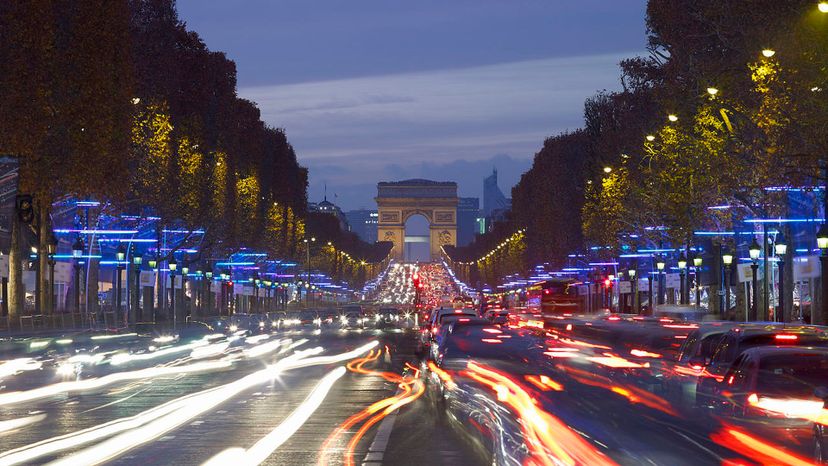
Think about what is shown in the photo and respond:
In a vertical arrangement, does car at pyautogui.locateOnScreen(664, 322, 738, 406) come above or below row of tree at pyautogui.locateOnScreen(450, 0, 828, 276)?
below

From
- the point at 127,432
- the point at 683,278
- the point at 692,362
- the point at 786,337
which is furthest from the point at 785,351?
the point at 683,278

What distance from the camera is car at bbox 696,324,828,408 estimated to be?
Result: 14.9 m

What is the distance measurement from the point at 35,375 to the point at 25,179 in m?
Result: 12.4

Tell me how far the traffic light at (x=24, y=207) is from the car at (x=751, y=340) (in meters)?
37.4

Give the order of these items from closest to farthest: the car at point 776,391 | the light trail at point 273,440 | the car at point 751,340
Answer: the car at point 776,391 → the car at point 751,340 → the light trail at point 273,440

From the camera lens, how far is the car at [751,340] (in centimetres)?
1488

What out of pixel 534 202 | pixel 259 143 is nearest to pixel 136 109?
pixel 259 143

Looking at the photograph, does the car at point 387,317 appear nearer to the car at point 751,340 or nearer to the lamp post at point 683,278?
the lamp post at point 683,278

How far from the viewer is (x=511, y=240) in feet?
587

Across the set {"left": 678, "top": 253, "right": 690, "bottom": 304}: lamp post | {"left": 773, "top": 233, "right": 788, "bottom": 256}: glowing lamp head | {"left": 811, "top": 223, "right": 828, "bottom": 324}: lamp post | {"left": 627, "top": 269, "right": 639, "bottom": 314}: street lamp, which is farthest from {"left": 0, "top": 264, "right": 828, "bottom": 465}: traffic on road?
{"left": 627, "top": 269, "right": 639, "bottom": 314}: street lamp

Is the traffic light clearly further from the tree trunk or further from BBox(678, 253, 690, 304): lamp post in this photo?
BBox(678, 253, 690, 304): lamp post

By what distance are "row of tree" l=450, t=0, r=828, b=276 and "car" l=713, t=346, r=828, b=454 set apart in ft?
65.2

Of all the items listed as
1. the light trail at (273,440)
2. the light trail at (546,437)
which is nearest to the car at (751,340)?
the light trail at (546,437)

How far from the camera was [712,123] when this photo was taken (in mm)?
49469
